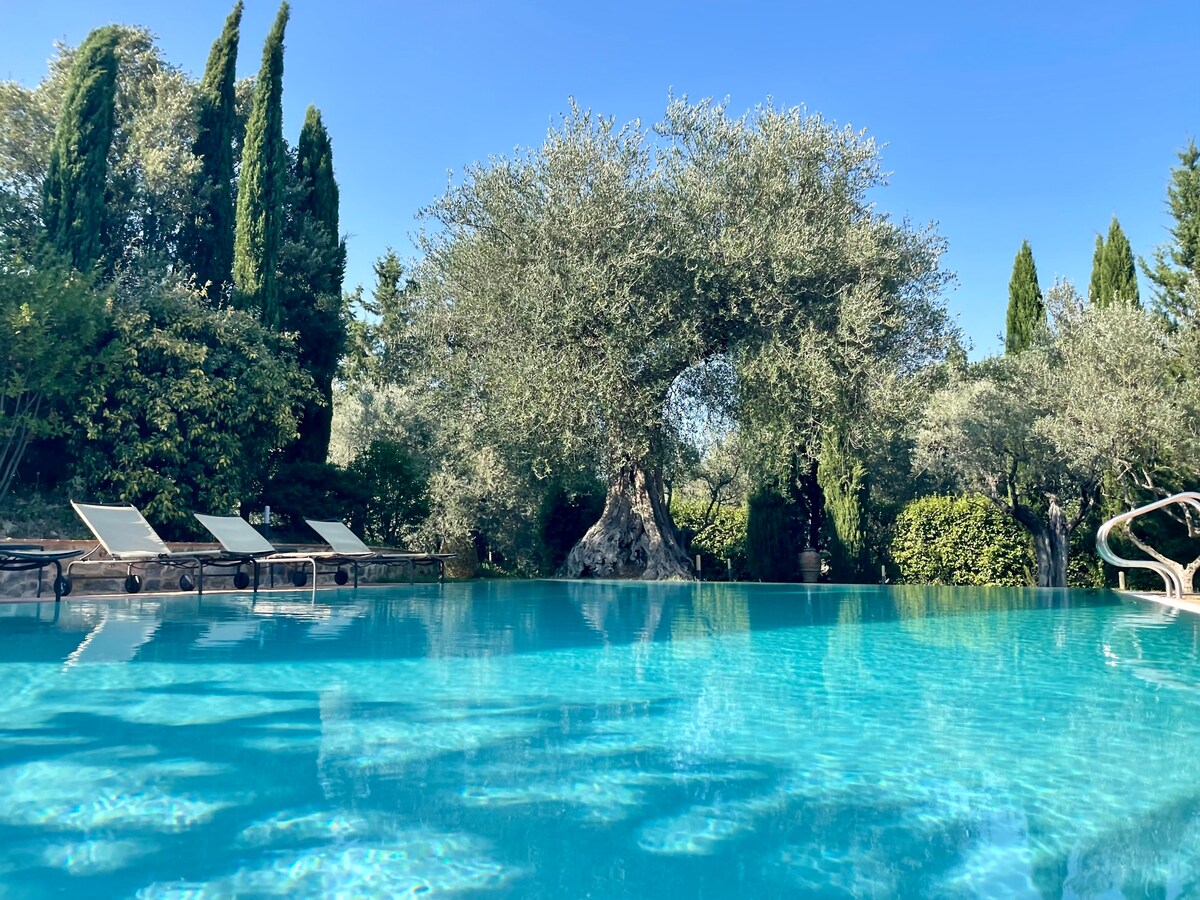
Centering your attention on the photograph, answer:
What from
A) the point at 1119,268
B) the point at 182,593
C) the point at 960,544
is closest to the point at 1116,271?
the point at 1119,268

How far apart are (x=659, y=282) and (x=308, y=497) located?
9345 millimetres

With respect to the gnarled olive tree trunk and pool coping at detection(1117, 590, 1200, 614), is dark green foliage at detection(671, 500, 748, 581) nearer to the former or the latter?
the gnarled olive tree trunk

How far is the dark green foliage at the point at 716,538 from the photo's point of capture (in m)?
22.4

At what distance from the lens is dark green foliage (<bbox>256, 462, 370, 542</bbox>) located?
62.5 feet

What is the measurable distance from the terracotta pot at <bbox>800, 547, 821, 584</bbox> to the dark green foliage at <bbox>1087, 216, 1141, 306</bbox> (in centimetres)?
1100

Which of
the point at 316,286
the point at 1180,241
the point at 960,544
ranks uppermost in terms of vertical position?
the point at 1180,241

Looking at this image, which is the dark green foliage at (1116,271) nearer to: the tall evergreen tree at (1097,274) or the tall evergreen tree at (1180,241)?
the tall evergreen tree at (1097,274)

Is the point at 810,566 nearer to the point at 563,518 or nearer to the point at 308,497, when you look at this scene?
the point at 563,518

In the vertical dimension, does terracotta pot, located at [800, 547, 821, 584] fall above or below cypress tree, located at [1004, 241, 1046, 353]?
below

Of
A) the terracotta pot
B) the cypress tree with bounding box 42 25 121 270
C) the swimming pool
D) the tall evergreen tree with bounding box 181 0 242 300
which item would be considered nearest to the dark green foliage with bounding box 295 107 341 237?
the tall evergreen tree with bounding box 181 0 242 300

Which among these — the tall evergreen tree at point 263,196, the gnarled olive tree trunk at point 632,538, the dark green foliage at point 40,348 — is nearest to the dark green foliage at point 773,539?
the gnarled olive tree trunk at point 632,538

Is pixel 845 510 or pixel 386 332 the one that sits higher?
pixel 386 332

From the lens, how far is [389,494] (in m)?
20.7

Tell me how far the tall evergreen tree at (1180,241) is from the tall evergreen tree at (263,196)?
74.4ft
